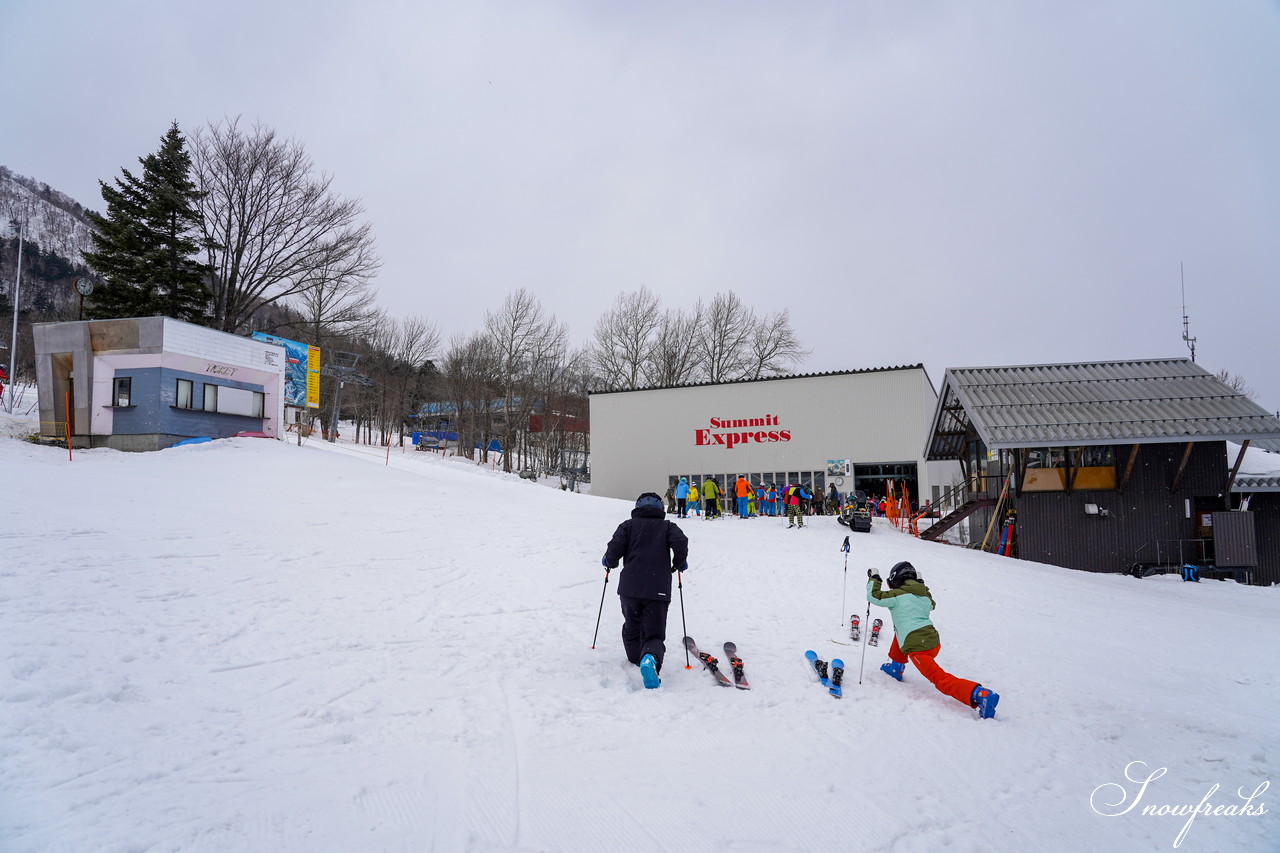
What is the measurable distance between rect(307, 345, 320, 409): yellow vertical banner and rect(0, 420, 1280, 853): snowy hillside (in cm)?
2473

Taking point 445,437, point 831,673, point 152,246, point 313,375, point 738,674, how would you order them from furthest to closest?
point 445,437 < point 313,375 < point 152,246 < point 831,673 < point 738,674

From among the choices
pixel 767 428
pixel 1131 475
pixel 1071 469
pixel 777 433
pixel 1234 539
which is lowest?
pixel 1234 539

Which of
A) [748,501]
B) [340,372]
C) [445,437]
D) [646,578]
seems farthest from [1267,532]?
[445,437]

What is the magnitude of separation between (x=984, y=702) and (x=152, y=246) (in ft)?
123

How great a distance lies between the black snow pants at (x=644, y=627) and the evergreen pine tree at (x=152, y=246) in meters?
32.5

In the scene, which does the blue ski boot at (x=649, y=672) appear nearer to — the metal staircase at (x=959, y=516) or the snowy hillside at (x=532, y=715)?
the snowy hillside at (x=532, y=715)

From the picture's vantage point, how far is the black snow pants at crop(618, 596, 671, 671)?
248 inches

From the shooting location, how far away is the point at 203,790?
12.3 feet

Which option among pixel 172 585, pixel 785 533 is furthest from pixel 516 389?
pixel 172 585

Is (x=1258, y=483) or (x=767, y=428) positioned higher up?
(x=767, y=428)

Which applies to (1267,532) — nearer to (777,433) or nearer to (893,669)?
(777,433)

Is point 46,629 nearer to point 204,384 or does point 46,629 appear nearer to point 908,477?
point 204,384

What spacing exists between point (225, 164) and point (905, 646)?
34095mm

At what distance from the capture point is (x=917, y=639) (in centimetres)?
612
